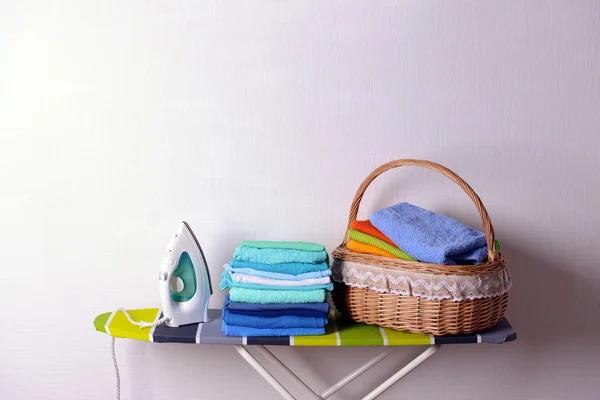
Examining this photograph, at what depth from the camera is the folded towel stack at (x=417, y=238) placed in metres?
1.52

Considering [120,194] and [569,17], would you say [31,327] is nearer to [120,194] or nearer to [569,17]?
[120,194]

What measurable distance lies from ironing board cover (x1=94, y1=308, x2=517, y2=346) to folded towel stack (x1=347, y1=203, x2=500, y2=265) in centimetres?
18

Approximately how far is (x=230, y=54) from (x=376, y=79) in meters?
0.40

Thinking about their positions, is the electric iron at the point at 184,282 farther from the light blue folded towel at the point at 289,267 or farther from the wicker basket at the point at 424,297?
the wicker basket at the point at 424,297

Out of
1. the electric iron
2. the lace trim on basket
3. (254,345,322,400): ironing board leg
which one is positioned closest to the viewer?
the lace trim on basket

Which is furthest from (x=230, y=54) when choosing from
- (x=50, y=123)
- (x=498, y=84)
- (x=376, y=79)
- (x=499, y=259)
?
(x=499, y=259)

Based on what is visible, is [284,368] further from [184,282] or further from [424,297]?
[424,297]

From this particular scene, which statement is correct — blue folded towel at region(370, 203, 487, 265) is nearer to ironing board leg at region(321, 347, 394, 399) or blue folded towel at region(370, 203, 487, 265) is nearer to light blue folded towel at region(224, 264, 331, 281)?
light blue folded towel at region(224, 264, 331, 281)

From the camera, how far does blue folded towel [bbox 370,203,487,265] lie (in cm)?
151

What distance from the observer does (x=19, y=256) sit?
1.87 meters

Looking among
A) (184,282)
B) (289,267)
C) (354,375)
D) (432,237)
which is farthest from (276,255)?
(354,375)

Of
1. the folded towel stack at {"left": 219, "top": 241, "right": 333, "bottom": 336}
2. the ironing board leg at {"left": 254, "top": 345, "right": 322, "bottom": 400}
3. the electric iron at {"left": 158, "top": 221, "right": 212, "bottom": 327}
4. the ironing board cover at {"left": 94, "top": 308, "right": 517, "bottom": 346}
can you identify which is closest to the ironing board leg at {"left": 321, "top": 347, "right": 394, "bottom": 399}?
the ironing board leg at {"left": 254, "top": 345, "right": 322, "bottom": 400}

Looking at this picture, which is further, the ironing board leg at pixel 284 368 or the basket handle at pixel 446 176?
the ironing board leg at pixel 284 368

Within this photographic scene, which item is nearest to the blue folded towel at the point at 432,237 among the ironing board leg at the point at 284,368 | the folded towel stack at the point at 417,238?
the folded towel stack at the point at 417,238
